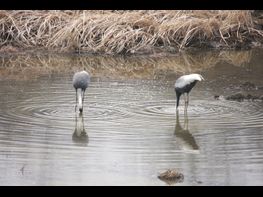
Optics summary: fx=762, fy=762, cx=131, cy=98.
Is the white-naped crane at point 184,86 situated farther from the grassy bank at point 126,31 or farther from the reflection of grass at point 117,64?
the grassy bank at point 126,31

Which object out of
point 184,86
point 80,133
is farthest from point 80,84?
point 80,133

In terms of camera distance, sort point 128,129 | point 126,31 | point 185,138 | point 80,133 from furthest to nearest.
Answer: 1. point 126,31
2. point 128,129
3. point 80,133
4. point 185,138

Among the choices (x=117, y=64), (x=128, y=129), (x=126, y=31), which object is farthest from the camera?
(x=126, y=31)

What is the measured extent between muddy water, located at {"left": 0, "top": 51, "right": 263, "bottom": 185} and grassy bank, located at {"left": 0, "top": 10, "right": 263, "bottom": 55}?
8.87ft

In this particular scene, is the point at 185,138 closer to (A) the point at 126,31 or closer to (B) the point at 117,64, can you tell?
(B) the point at 117,64

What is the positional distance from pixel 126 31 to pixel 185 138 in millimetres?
9356

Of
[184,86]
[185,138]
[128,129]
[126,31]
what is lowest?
[185,138]

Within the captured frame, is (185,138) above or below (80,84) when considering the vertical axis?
below

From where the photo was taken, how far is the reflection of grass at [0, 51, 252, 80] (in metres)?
15.4

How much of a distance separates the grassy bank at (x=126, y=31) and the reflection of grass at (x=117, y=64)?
0.65m

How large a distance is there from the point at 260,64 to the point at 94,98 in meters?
5.32

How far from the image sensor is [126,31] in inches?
736

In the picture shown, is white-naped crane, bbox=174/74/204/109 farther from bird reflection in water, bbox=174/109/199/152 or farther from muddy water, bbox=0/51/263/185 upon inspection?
bird reflection in water, bbox=174/109/199/152
